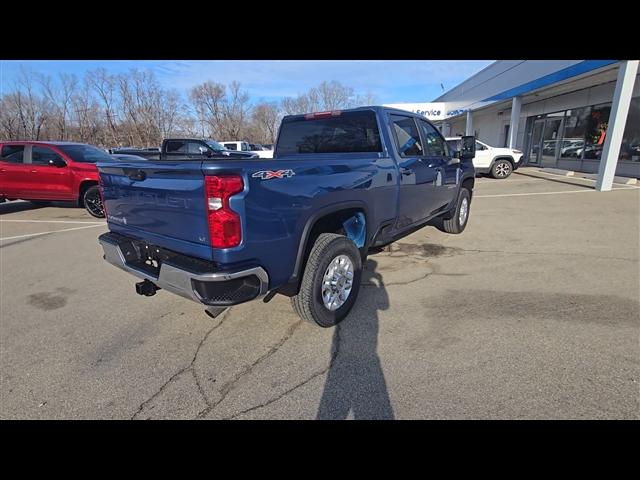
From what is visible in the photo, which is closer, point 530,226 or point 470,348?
point 470,348

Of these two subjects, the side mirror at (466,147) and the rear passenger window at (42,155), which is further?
the rear passenger window at (42,155)

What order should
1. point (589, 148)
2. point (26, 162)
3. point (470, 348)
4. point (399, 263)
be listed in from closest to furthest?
point (470, 348) → point (399, 263) → point (26, 162) → point (589, 148)

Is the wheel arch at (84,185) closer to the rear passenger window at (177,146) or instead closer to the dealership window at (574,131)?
the rear passenger window at (177,146)

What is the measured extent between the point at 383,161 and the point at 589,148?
16.7 m

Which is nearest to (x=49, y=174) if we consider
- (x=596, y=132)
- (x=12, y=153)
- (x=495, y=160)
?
(x=12, y=153)

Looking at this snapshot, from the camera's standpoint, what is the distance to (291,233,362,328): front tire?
9.65ft

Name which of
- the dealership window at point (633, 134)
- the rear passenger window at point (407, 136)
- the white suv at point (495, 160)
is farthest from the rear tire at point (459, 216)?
the dealership window at point (633, 134)

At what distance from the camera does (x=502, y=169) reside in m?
14.6

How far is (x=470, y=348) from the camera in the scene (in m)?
2.85

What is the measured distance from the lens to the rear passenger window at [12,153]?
28.1 ft

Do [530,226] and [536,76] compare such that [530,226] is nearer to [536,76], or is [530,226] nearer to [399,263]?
[399,263]

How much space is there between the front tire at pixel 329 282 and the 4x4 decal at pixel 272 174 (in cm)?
77
